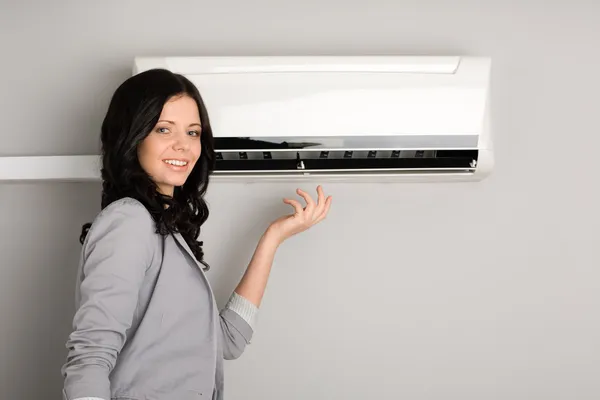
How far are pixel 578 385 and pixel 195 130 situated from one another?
3.84ft

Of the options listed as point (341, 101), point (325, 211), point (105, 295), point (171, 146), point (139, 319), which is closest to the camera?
point (105, 295)

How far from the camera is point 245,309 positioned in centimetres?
166

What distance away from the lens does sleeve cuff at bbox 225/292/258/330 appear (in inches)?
65.2

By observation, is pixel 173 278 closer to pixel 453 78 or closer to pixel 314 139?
pixel 314 139

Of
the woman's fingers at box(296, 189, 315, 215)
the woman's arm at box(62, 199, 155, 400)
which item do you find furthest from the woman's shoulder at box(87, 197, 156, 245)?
the woman's fingers at box(296, 189, 315, 215)

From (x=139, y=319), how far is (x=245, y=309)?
0.36m

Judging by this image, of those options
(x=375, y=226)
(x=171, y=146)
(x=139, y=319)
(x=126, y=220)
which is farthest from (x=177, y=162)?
(x=375, y=226)

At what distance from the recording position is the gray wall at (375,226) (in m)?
1.78

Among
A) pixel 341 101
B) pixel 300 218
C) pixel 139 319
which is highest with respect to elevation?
pixel 341 101

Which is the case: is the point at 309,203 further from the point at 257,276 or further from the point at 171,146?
the point at 171,146

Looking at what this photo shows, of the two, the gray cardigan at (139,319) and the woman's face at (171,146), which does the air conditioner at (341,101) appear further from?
the gray cardigan at (139,319)

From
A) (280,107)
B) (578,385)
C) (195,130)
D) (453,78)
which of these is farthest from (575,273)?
(195,130)

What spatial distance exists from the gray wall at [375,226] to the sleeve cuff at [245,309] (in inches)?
5.4

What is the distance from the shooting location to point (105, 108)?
1.82 metres
